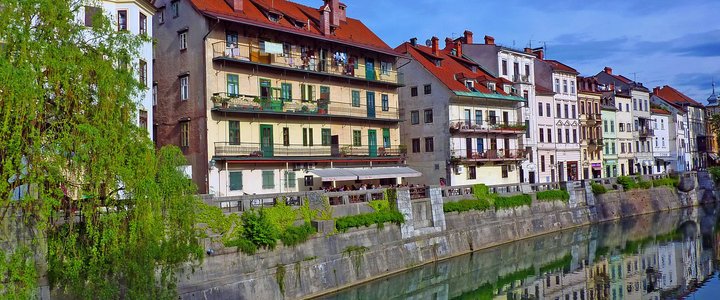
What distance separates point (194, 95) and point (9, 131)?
81.3ft

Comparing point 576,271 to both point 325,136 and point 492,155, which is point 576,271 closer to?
point 325,136

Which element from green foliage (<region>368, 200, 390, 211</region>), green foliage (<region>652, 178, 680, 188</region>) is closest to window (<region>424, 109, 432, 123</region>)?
green foliage (<region>368, 200, 390, 211</region>)

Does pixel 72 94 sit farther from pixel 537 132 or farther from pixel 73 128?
pixel 537 132

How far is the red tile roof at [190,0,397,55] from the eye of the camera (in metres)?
40.5

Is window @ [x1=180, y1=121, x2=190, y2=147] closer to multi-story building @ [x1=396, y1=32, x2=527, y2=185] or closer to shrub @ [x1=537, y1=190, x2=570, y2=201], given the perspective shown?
multi-story building @ [x1=396, y1=32, x2=527, y2=185]

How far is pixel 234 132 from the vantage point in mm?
40781

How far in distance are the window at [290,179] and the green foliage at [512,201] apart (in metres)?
14.2

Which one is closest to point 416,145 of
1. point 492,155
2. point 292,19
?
point 492,155

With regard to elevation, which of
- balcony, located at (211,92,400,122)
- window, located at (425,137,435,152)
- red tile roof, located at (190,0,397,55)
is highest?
red tile roof, located at (190,0,397,55)

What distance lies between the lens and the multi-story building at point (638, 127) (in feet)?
278

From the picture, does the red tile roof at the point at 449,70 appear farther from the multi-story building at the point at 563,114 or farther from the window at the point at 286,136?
the window at the point at 286,136

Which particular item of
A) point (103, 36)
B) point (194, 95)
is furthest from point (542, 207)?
point (103, 36)

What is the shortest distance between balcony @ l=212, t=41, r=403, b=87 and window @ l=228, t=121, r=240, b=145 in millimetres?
4049

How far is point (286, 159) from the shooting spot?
42500 millimetres
